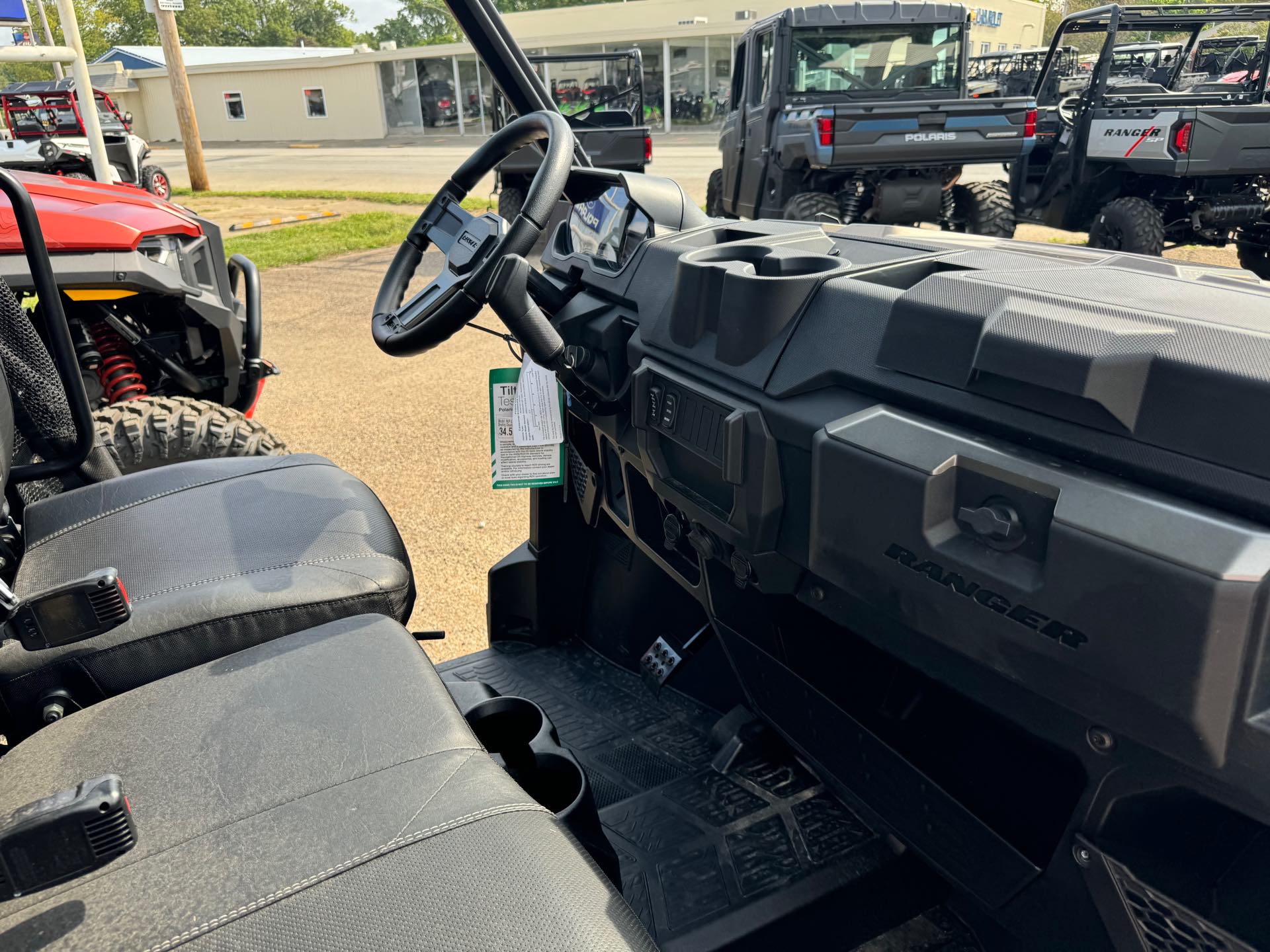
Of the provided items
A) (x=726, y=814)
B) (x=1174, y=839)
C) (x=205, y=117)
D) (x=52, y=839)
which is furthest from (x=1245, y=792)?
(x=205, y=117)

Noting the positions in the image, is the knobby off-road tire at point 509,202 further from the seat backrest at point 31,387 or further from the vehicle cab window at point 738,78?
the seat backrest at point 31,387

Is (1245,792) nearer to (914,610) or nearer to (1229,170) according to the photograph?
(914,610)

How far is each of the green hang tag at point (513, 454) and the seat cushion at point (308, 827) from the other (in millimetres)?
673

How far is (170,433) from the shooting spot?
2885 millimetres

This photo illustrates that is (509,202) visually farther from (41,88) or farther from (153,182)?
(41,88)

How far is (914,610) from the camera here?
1043 mm

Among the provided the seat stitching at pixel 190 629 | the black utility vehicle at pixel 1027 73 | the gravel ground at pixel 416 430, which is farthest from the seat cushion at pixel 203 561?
the black utility vehicle at pixel 1027 73

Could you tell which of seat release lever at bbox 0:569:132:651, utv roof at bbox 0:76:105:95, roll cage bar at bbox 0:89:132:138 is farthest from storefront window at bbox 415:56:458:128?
seat release lever at bbox 0:569:132:651

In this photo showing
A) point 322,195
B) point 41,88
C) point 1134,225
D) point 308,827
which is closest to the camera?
point 308,827

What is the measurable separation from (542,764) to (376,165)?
68.1 feet

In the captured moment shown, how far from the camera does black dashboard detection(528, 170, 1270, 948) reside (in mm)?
810

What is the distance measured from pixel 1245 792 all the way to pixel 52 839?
1.08 metres

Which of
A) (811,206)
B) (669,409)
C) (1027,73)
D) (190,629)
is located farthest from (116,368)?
(1027,73)

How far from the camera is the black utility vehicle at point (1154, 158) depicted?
670cm
